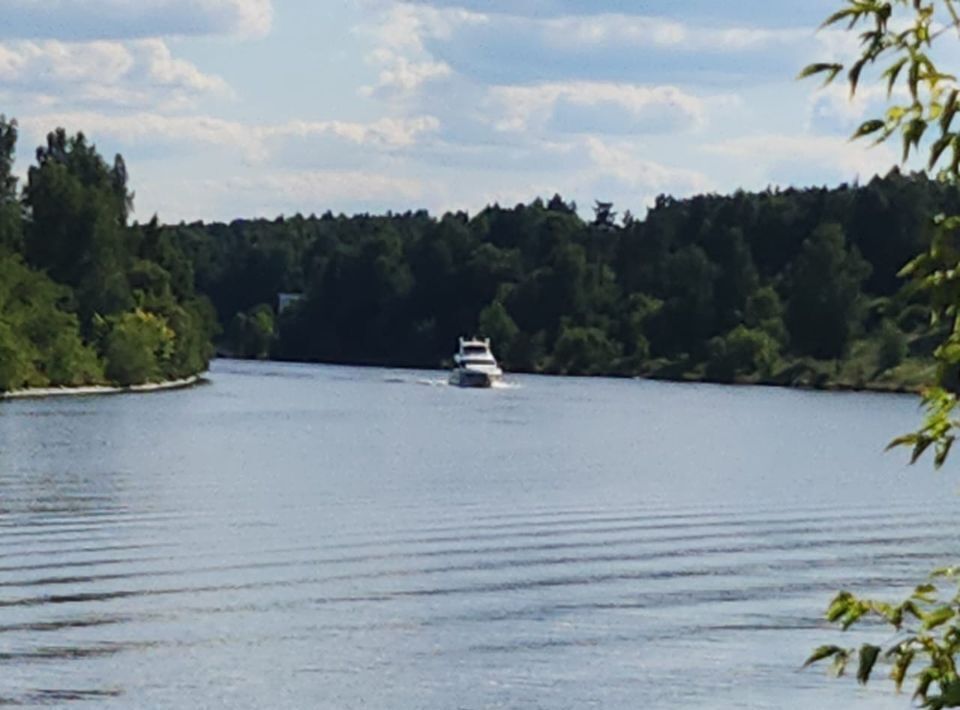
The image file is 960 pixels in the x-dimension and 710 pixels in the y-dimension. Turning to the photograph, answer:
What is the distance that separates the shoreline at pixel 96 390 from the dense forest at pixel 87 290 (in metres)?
0.44

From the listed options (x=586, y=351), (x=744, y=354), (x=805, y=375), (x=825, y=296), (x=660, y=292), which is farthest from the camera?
(x=660, y=292)

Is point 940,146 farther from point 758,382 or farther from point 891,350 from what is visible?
point 758,382

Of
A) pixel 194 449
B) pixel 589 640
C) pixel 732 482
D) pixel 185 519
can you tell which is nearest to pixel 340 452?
pixel 194 449

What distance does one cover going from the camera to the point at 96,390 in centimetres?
11044

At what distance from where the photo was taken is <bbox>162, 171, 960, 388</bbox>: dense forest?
14275cm

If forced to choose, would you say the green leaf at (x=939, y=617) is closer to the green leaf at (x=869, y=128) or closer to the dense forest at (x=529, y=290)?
the green leaf at (x=869, y=128)

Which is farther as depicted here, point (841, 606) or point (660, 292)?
point (660, 292)

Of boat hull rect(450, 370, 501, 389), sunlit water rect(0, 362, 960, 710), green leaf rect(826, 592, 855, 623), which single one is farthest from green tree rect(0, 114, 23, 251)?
green leaf rect(826, 592, 855, 623)

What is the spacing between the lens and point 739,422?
286 feet

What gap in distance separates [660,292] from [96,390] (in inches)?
2658

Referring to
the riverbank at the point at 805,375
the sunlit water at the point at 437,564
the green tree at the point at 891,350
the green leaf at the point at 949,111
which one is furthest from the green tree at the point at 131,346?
the green leaf at the point at 949,111

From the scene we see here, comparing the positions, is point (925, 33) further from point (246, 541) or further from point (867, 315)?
point (867, 315)

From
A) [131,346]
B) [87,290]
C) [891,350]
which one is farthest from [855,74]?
[891,350]

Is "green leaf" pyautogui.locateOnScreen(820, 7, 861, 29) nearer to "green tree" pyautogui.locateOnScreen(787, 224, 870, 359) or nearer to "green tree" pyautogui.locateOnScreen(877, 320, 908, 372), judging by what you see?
"green tree" pyautogui.locateOnScreen(877, 320, 908, 372)
